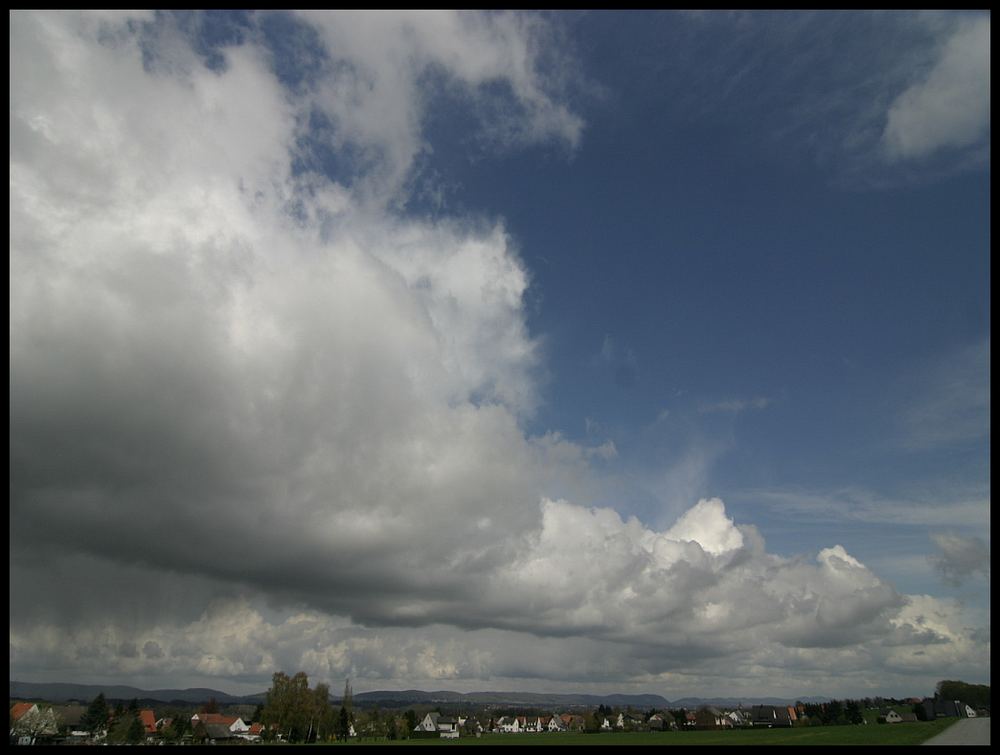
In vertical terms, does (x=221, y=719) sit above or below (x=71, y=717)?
below

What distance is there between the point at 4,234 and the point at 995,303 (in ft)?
34.1

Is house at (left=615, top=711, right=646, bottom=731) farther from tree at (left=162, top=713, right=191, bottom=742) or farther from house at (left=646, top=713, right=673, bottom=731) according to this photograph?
tree at (left=162, top=713, right=191, bottom=742)

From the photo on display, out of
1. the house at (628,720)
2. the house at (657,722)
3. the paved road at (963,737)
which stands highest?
the paved road at (963,737)

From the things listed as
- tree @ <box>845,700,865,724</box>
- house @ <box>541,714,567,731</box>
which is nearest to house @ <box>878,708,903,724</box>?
tree @ <box>845,700,865,724</box>

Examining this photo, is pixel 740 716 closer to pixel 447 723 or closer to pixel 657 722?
pixel 657 722

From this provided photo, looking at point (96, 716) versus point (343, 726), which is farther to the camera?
point (96, 716)

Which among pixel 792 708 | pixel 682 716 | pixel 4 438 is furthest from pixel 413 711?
pixel 4 438

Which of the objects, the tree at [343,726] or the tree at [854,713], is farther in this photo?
the tree at [854,713]

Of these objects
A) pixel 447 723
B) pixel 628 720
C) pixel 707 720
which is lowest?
pixel 447 723

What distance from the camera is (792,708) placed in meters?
133

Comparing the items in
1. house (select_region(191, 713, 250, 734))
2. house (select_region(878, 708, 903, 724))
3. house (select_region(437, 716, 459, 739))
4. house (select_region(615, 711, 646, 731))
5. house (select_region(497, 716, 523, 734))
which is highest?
house (select_region(878, 708, 903, 724))

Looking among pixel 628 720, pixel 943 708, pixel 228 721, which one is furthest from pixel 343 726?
pixel 943 708

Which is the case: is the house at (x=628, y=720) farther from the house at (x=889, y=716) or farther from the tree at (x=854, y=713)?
the house at (x=889, y=716)

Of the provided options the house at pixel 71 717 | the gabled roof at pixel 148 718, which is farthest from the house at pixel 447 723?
the house at pixel 71 717
